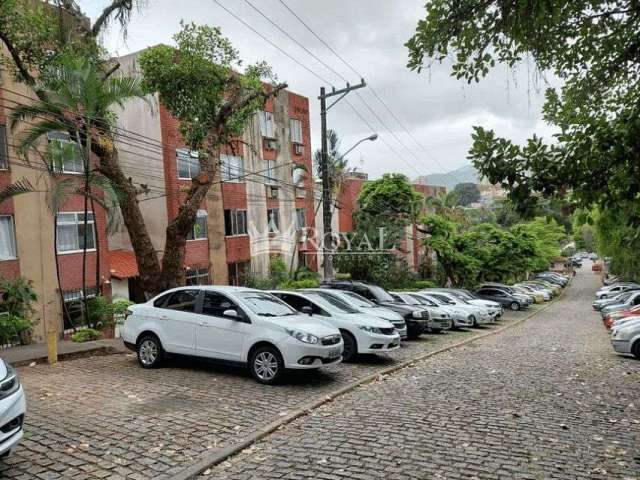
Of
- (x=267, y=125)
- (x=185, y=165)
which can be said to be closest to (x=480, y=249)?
(x=267, y=125)

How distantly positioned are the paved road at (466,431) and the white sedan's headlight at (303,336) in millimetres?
1072

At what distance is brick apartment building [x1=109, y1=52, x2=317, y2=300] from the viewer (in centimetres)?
2573

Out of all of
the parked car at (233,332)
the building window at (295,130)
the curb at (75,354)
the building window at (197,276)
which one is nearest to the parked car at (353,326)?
the parked car at (233,332)

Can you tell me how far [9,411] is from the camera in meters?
4.93

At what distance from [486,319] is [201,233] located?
14.7m

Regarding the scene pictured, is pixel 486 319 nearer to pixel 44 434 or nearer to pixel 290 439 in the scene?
pixel 290 439

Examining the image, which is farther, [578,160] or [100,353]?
[100,353]

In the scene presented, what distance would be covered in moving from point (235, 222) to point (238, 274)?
298 centimetres

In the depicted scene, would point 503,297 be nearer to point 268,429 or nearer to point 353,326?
point 353,326

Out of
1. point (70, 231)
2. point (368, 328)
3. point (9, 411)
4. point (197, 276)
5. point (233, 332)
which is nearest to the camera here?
point (9, 411)

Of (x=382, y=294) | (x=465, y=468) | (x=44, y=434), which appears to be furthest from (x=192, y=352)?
(x=382, y=294)

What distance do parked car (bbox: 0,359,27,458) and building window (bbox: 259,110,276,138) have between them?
92.3 ft

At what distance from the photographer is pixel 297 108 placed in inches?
1421

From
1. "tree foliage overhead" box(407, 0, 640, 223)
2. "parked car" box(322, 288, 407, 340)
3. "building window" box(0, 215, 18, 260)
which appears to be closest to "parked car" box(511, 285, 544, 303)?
"parked car" box(322, 288, 407, 340)
